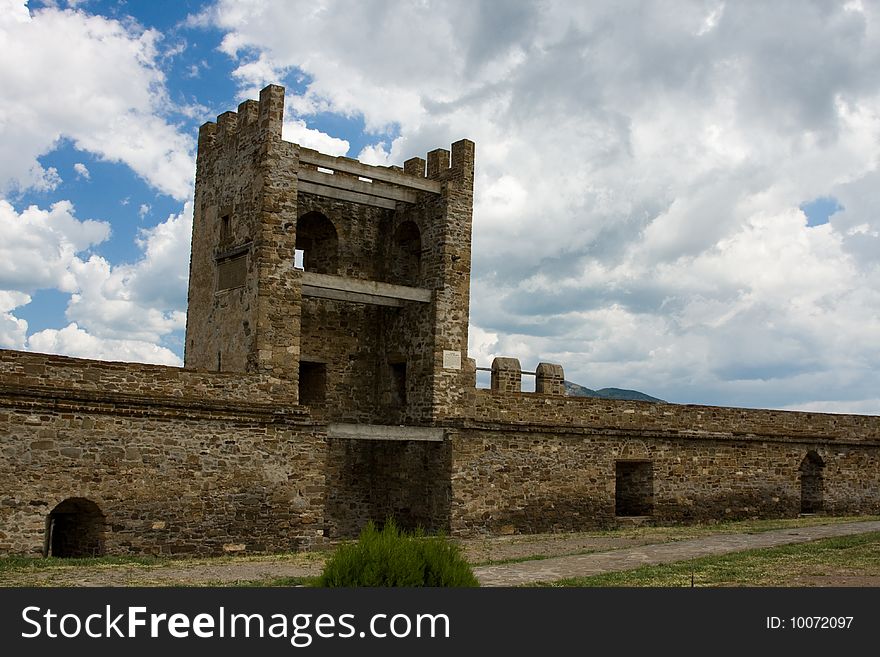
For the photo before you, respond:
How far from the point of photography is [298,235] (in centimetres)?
2155

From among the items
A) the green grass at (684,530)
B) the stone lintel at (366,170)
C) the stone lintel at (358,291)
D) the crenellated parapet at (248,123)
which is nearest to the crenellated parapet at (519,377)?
the stone lintel at (358,291)

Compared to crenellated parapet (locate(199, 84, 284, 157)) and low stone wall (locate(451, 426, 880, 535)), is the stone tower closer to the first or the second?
crenellated parapet (locate(199, 84, 284, 157))

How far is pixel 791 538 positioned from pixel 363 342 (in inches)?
375

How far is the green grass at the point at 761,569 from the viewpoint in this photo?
37.8 ft

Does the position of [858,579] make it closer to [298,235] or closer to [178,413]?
[178,413]

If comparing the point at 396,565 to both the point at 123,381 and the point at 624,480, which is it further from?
the point at 624,480

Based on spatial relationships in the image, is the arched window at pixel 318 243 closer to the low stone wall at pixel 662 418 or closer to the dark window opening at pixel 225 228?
the dark window opening at pixel 225 228

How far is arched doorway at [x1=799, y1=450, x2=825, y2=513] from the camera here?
81.8 feet

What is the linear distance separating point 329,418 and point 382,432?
223 centimetres

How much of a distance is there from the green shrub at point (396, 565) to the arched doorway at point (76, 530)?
7807 millimetres

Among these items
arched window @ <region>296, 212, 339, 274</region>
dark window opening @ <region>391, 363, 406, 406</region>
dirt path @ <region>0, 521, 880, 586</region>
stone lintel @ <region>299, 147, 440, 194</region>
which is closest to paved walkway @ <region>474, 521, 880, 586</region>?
dirt path @ <region>0, 521, 880, 586</region>

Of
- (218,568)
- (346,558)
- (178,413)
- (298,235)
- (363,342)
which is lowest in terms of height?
(218,568)

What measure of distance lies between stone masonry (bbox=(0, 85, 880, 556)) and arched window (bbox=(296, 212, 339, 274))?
5cm
